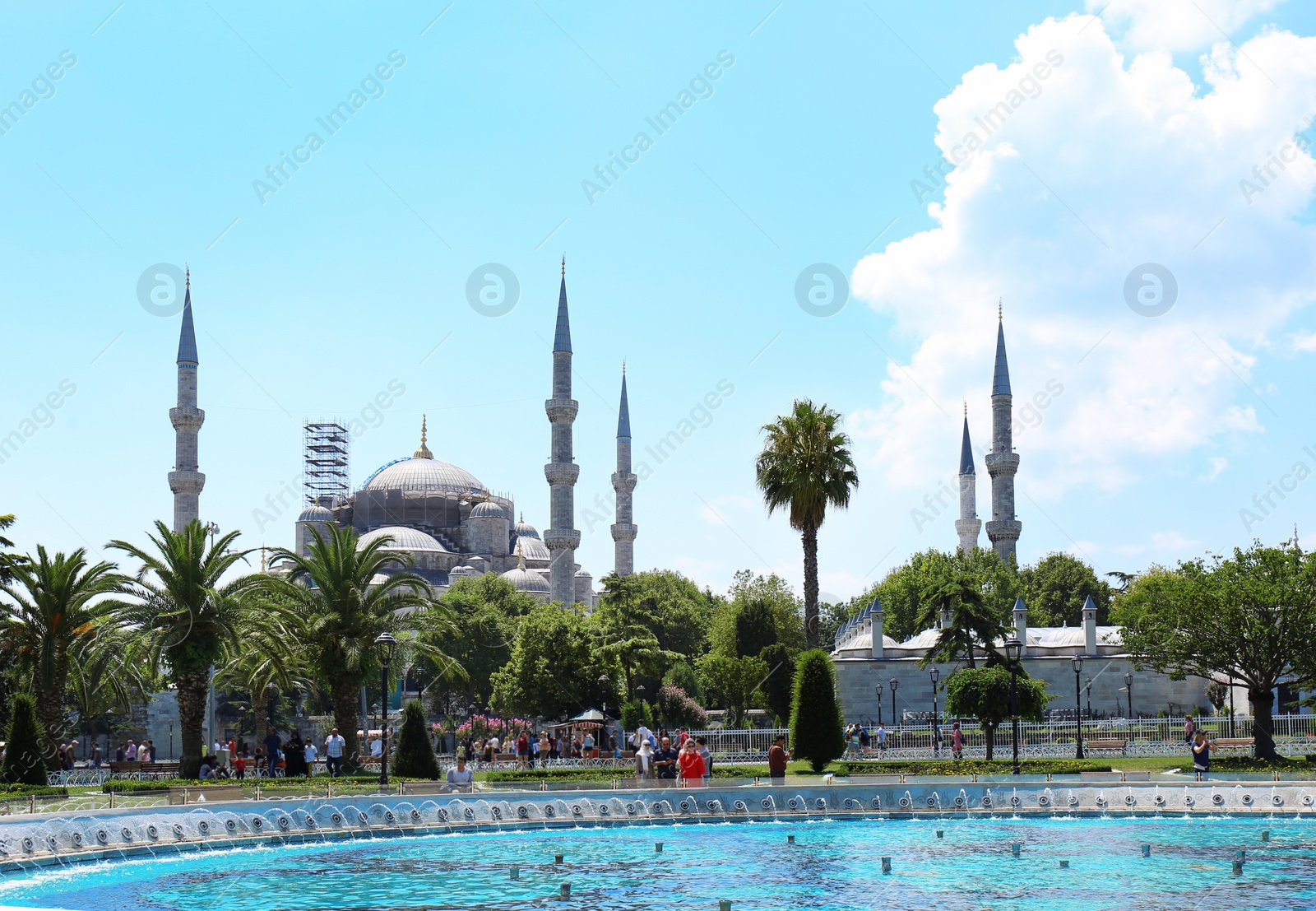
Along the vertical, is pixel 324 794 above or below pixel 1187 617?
below

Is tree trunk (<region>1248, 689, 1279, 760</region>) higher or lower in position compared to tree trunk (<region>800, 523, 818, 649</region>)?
lower

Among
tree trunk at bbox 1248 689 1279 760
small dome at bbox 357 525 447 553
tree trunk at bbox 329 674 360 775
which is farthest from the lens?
small dome at bbox 357 525 447 553

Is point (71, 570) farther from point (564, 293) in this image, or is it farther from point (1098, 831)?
point (564, 293)

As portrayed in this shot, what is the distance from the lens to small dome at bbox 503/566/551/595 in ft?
256

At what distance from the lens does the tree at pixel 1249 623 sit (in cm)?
2452

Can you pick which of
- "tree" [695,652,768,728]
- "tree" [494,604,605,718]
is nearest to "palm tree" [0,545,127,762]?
"tree" [494,604,605,718]

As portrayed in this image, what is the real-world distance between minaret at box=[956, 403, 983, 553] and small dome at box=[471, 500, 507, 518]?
3222cm

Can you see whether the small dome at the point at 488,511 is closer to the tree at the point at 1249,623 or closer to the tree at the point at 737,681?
the tree at the point at 737,681

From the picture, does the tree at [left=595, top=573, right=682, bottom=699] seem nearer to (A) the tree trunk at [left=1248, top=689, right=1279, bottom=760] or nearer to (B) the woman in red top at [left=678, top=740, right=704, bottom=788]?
(B) the woman in red top at [left=678, top=740, right=704, bottom=788]

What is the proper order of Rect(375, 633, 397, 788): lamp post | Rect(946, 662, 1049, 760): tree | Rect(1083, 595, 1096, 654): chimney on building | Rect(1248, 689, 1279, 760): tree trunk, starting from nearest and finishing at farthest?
Rect(375, 633, 397, 788): lamp post, Rect(1248, 689, 1279, 760): tree trunk, Rect(946, 662, 1049, 760): tree, Rect(1083, 595, 1096, 654): chimney on building

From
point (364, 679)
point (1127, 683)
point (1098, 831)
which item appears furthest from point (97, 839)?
point (1127, 683)

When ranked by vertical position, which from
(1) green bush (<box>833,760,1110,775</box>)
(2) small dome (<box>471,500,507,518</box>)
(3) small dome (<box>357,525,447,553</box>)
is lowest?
(1) green bush (<box>833,760,1110,775</box>)

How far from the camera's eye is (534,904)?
11102mm

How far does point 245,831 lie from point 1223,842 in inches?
468
